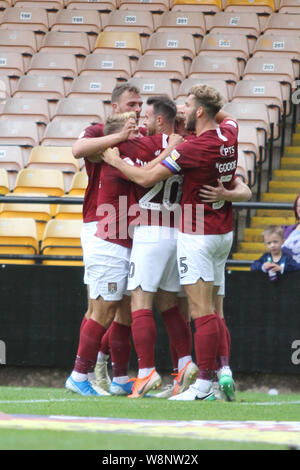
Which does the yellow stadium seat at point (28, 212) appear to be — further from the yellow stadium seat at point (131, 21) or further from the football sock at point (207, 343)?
the yellow stadium seat at point (131, 21)

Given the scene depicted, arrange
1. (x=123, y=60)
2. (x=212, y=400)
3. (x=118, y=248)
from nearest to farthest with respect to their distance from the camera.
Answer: (x=212, y=400)
(x=118, y=248)
(x=123, y=60)

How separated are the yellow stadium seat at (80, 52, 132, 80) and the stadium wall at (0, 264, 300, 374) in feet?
17.8

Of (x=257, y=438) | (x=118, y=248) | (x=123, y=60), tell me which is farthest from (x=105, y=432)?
(x=123, y=60)

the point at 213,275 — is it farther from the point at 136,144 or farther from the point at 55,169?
the point at 55,169

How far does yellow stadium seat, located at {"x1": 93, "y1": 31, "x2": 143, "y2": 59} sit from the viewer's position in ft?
46.0

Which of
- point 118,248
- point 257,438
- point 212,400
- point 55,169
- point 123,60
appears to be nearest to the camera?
point 257,438

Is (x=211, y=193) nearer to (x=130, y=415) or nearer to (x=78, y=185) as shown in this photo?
(x=130, y=415)

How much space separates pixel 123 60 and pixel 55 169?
9.60ft

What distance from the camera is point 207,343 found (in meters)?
6.14

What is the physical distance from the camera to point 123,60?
13.6 metres

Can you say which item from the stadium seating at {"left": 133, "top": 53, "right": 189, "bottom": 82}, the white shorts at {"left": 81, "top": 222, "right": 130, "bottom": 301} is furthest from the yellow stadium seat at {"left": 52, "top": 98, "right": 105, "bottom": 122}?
the white shorts at {"left": 81, "top": 222, "right": 130, "bottom": 301}

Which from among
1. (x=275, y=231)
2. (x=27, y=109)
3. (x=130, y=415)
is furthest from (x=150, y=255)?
(x=27, y=109)
